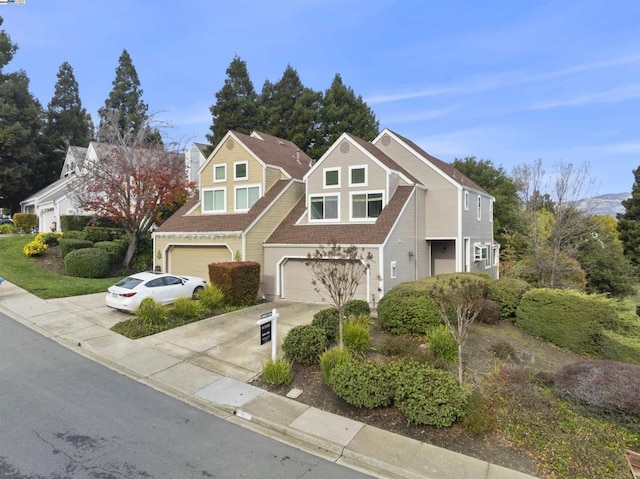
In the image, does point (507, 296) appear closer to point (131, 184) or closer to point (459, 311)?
point (459, 311)

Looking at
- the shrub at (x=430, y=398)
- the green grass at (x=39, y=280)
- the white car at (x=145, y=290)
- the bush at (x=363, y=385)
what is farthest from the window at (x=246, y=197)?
the shrub at (x=430, y=398)

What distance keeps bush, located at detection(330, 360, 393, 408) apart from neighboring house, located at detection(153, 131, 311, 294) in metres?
11.6

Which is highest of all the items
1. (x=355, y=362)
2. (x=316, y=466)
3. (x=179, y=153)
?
(x=179, y=153)

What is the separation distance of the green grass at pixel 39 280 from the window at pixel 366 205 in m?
13.1

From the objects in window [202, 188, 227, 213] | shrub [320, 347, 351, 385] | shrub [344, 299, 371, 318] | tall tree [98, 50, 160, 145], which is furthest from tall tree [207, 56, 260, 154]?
shrub [320, 347, 351, 385]

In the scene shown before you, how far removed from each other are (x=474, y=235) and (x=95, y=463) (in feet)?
71.9

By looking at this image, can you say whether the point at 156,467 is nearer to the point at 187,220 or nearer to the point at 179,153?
the point at 187,220

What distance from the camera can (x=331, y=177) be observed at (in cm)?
1962

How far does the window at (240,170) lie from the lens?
21698mm

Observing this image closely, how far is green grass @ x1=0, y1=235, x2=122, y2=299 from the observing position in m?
16.7

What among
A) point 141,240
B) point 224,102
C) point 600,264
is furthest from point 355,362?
point 224,102

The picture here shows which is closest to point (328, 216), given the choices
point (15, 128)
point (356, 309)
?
point (356, 309)

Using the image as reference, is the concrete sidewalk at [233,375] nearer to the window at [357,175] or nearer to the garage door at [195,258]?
the garage door at [195,258]

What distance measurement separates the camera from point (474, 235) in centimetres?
2267
